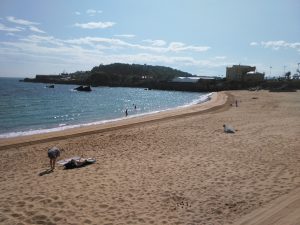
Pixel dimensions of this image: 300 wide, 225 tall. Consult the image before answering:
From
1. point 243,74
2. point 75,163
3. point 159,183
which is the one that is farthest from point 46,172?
point 243,74

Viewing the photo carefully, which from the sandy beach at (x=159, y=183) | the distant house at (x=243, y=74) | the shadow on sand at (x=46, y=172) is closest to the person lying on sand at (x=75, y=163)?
the sandy beach at (x=159, y=183)

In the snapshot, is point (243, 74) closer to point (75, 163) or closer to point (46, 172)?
point (75, 163)

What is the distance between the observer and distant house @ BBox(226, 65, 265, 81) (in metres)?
113

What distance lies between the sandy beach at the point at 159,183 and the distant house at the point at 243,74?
99.8 meters

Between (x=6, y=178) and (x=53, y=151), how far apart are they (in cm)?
189

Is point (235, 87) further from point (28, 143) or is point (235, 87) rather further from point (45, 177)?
point (45, 177)

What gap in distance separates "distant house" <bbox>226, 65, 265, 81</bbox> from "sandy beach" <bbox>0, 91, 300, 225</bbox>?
99.8m

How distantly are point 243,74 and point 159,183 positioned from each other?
11288 centimetres

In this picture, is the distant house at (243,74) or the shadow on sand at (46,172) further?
the distant house at (243,74)

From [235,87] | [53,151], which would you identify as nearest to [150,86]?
[235,87]

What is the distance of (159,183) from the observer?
10.3 m

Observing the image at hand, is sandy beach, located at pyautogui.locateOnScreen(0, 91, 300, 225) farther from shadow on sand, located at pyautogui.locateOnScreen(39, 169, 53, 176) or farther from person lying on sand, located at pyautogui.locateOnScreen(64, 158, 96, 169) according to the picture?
person lying on sand, located at pyautogui.locateOnScreen(64, 158, 96, 169)

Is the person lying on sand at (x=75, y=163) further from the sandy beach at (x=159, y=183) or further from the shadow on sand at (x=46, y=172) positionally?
the shadow on sand at (x=46, y=172)

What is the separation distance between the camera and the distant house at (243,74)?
11338cm
